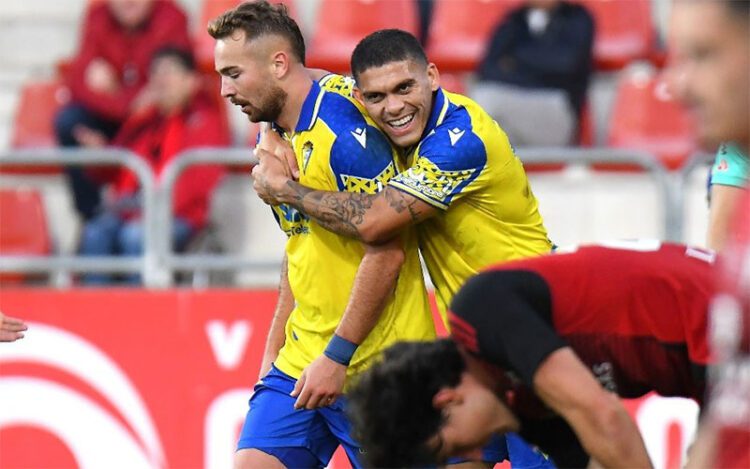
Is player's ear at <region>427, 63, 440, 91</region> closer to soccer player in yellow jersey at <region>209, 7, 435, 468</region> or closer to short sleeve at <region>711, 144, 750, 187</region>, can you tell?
soccer player in yellow jersey at <region>209, 7, 435, 468</region>

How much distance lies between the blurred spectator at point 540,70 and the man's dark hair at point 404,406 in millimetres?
4868

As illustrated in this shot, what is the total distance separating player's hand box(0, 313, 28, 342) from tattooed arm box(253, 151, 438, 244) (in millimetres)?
1010

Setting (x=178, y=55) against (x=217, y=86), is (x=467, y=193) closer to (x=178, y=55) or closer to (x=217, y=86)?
(x=178, y=55)

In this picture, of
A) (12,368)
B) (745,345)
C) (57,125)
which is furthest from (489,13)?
(745,345)

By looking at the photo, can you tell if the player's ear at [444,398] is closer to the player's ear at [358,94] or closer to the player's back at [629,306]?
the player's back at [629,306]

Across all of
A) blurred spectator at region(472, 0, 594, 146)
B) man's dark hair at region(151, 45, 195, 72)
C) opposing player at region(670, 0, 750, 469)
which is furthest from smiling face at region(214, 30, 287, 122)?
man's dark hair at region(151, 45, 195, 72)

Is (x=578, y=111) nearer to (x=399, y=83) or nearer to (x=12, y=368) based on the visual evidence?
(x=12, y=368)

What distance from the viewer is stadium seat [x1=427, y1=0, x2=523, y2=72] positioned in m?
9.02

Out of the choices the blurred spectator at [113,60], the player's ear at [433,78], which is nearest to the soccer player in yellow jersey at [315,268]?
the player's ear at [433,78]

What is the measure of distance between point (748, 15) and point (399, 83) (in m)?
2.27

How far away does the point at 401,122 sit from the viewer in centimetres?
440

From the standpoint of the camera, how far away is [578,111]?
836 cm

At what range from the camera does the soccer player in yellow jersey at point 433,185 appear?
4.30 metres

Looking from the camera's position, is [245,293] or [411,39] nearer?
[411,39]
